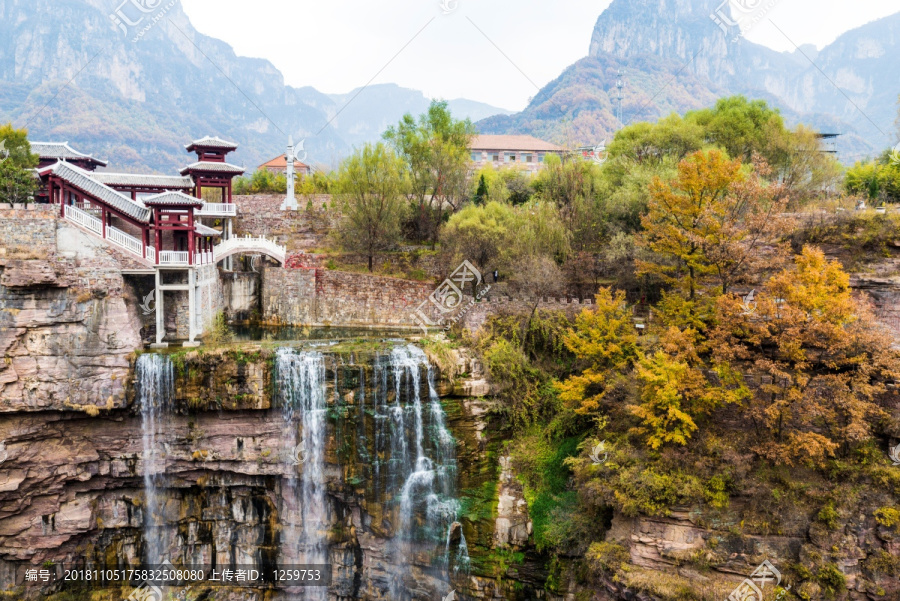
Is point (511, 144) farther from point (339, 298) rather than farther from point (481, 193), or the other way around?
point (339, 298)

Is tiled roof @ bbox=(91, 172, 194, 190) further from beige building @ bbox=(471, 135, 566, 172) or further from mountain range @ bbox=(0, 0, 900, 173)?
mountain range @ bbox=(0, 0, 900, 173)

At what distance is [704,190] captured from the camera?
2236cm

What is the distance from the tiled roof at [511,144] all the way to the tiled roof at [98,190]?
129 ft

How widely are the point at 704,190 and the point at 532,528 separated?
14.2 metres

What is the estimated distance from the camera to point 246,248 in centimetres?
3180

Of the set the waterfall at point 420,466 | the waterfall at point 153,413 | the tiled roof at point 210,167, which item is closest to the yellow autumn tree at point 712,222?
the waterfall at point 420,466

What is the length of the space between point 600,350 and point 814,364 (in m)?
6.84

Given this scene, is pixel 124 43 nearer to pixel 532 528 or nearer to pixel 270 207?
pixel 270 207

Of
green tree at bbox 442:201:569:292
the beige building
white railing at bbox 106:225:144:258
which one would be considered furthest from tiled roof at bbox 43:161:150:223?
the beige building

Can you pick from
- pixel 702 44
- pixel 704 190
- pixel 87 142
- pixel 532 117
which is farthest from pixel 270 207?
pixel 702 44

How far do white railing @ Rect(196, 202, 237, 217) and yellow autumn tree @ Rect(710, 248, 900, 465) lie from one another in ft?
86.0

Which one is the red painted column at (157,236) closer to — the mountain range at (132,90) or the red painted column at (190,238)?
the red painted column at (190,238)

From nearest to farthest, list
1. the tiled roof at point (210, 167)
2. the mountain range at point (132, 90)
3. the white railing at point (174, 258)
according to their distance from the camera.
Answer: the white railing at point (174, 258)
the tiled roof at point (210, 167)
the mountain range at point (132, 90)

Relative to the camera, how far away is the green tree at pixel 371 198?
33.0m
